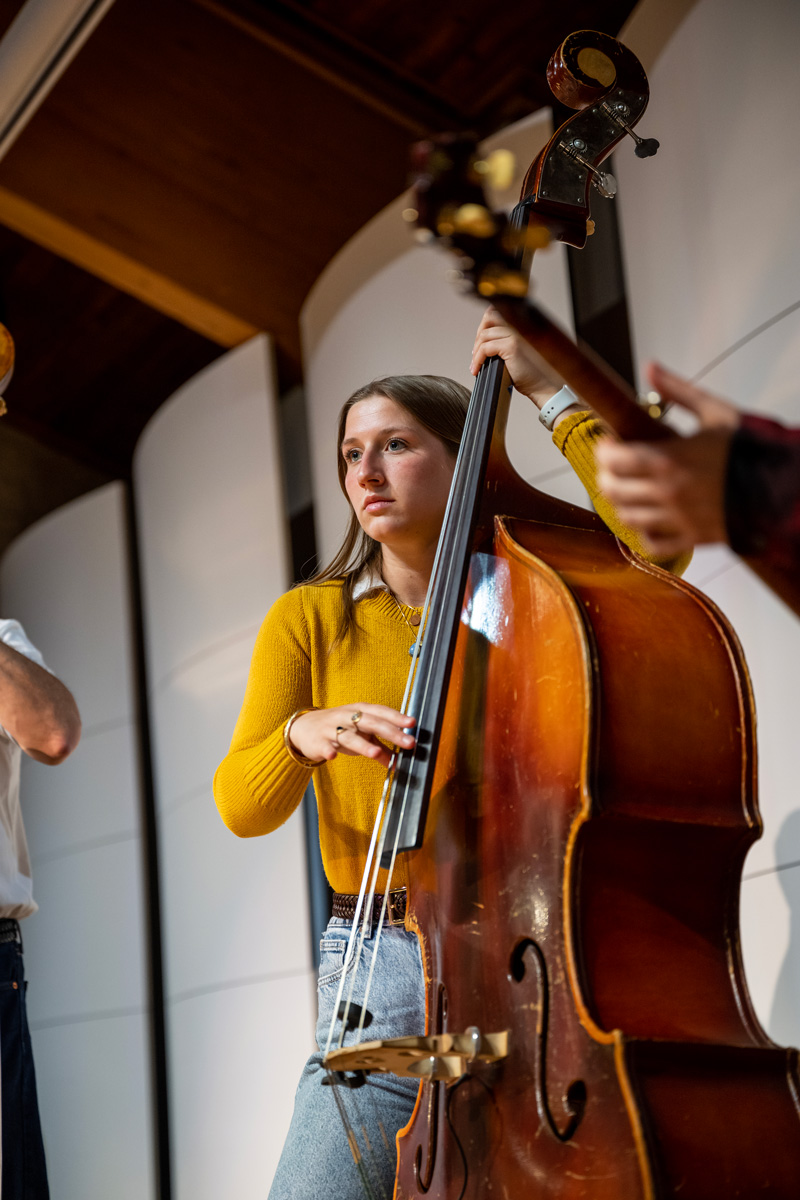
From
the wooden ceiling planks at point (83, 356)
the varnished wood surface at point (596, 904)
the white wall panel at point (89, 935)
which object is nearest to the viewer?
the varnished wood surface at point (596, 904)

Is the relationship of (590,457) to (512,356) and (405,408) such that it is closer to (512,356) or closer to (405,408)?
(512,356)

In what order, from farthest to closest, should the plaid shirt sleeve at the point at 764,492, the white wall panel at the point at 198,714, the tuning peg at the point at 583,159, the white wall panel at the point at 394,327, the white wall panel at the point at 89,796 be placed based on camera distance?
the white wall panel at the point at 89,796, the white wall panel at the point at 198,714, the white wall panel at the point at 394,327, the tuning peg at the point at 583,159, the plaid shirt sleeve at the point at 764,492

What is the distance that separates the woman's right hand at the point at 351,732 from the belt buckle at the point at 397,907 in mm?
208

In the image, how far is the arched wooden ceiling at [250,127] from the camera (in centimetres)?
384

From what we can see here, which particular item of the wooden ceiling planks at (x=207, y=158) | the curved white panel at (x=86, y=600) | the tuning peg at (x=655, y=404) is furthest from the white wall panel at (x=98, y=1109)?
the tuning peg at (x=655, y=404)

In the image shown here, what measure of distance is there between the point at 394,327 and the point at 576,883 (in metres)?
2.80

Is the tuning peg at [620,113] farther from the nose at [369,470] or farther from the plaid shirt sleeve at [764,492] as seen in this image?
the plaid shirt sleeve at [764,492]

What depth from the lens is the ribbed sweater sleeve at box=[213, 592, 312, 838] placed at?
57.4 inches

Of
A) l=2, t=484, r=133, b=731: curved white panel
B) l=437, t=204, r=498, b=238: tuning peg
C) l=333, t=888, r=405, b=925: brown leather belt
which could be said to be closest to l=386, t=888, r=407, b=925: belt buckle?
l=333, t=888, r=405, b=925: brown leather belt

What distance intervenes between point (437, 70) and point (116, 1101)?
149 inches

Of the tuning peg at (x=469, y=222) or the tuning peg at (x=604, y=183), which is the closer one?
the tuning peg at (x=469, y=222)

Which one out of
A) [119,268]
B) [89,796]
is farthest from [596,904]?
[89,796]

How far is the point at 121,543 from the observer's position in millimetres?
5105

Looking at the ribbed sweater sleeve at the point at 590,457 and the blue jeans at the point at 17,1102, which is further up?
the ribbed sweater sleeve at the point at 590,457
